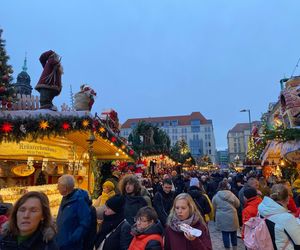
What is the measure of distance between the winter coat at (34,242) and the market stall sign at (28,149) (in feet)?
17.4

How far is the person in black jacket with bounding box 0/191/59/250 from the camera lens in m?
2.11

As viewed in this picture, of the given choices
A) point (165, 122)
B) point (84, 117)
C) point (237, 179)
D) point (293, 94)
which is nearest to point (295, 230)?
point (84, 117)

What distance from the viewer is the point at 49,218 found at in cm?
228

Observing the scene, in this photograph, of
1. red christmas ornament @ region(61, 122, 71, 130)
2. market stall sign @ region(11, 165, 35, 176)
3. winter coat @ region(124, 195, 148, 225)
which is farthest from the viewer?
market stall sign @ region(11, 165, 35, 176)

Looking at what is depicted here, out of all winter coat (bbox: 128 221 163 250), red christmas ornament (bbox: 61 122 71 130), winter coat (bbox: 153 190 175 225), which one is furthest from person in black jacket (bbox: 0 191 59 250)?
red christmas ornament (bbox: 61 122 71 130)

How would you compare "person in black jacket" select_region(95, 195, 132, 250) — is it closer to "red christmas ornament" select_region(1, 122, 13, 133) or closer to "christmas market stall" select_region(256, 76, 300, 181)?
"red christmas ornament" select_region(1, 122, 13, 133)

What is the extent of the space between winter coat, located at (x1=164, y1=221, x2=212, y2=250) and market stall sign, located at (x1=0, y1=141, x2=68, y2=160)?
17.4ft

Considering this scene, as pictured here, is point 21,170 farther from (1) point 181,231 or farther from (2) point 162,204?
(1) point 181,231

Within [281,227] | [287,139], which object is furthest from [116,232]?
[287,139]

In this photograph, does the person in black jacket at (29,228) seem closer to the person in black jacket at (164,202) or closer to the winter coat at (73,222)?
the winter coat at (73,222)

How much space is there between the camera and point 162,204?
18.1 feet

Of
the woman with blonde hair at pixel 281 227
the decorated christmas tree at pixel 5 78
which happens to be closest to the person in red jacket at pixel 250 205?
the woman with blonde hair at pixel 281 227

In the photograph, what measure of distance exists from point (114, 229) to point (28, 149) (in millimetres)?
4637

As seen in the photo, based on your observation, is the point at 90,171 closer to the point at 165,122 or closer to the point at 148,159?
the point at 148,159
